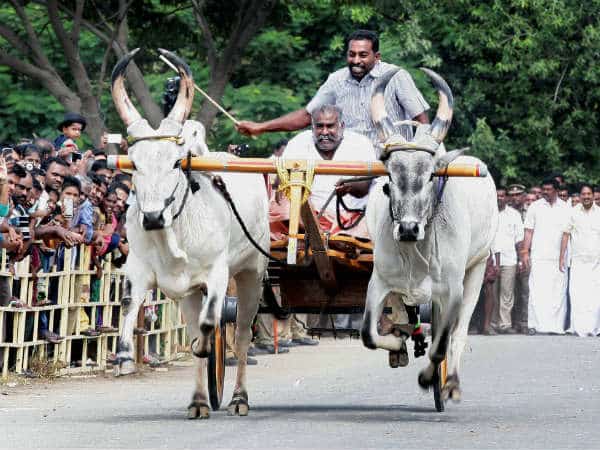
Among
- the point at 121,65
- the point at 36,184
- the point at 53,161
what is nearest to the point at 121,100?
the point at 121,65

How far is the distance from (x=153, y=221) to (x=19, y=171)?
4.18m

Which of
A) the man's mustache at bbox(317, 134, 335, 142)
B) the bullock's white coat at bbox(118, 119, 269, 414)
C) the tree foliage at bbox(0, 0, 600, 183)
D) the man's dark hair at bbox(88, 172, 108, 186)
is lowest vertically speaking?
the bullock's white coat at bbox(118, 119, 269, 414)

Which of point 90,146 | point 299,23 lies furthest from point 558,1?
point 90,146

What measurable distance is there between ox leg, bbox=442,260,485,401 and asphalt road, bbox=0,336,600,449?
0.22m

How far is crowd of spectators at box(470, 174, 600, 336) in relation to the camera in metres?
25.6

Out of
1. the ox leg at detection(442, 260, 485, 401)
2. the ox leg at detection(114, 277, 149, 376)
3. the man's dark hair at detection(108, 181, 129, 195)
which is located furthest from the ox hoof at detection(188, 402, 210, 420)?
the man's dark hair at detection(108, 181, 129, 195)

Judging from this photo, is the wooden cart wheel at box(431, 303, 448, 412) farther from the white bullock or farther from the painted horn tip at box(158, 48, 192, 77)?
the painted horn tip at box(158, 48, 192, 77)

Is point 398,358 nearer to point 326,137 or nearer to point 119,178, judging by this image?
point 326,137

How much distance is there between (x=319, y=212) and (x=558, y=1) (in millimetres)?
18594

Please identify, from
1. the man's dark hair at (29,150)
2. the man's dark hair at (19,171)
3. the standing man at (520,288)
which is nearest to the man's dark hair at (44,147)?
the man's dark hair at (29,150)

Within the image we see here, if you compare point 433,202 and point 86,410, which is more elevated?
point 433,202

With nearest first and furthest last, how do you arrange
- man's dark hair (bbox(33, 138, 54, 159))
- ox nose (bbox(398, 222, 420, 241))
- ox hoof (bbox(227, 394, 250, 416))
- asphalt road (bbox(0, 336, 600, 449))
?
1. asphalt road (bbox(0, 336, 600, 449))
2. ox nose (bbox(398, 222, 420, 241))
3. ox hoof (bbox(227, 394, 250, 416))
4. man's dark hair (bbox(33, 138, 54, 159))

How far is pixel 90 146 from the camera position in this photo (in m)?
24.3

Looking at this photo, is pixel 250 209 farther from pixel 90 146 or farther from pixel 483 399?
pixel 90 146
